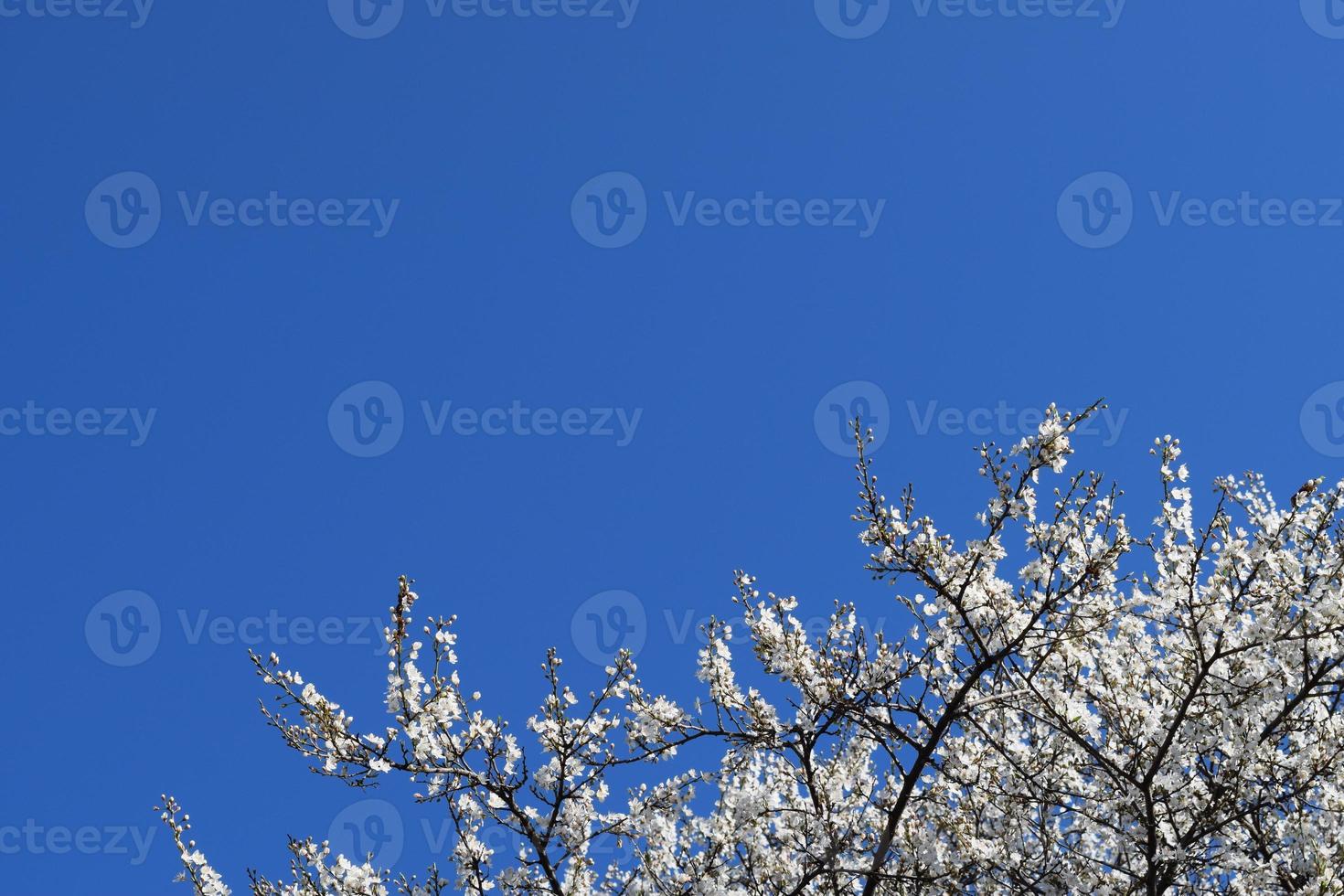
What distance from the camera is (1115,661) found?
7512 millimetres

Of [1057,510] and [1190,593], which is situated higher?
[1057,510]

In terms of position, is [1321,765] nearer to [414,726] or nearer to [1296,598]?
[1296,598]

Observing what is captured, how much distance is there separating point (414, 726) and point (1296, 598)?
5.43 meters

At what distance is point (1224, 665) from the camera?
6.53 metres

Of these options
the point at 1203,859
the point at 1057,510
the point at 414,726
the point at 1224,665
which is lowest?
the point at 1203,859

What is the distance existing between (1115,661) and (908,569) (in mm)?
2019

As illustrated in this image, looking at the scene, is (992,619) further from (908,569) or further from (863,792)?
(863,792)

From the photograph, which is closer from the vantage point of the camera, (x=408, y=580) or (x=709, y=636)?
(x=408, y=580)

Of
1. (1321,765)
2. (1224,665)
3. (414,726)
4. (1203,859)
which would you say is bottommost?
(1203,859)

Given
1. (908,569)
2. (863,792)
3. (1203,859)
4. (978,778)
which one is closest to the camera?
(1203,859)

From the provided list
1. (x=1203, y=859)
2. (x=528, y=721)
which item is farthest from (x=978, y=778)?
(x=528, y=721)

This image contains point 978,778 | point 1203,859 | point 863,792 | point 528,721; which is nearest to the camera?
point 1203,859

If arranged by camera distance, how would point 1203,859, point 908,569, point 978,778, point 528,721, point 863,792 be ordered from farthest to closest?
point 863,792
point 978,778
point 528,721
point 908,569
point 1203,859

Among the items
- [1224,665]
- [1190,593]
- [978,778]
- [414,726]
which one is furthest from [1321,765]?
[414,726]
